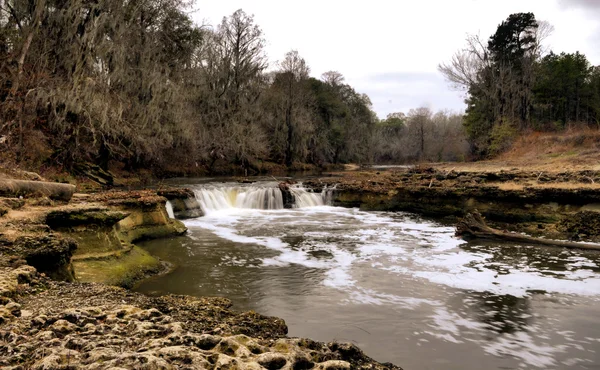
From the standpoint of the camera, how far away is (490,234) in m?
10.8

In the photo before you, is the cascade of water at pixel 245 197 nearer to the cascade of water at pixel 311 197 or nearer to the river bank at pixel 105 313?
the cascade of water at pixel 311 197

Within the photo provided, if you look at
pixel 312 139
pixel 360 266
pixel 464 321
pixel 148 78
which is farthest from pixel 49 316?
pixel 312 139

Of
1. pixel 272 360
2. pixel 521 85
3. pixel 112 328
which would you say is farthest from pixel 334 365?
pixel 521 85

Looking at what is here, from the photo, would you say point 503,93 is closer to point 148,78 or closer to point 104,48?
point 148,78

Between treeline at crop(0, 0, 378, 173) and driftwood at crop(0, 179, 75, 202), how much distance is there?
Answer: 20.4ft

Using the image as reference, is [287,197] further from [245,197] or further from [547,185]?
[547,185]

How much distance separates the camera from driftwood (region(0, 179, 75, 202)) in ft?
23.3

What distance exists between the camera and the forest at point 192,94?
615 inches

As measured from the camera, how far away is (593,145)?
2553 centimetres

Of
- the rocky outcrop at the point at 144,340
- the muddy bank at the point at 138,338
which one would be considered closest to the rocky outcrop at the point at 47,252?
the muddy bank at the point at 138,338

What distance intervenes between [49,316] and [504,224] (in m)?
13.7

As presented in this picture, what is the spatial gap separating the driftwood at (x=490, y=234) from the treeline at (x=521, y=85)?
93.0 feet

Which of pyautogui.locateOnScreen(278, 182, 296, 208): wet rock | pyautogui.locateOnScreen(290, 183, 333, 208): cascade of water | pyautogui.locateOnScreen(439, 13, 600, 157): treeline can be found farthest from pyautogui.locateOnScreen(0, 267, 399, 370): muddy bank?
pyautogui.locateOnScreen(439, 13, 600, 157): treeline

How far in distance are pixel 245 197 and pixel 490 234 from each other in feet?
39.5
